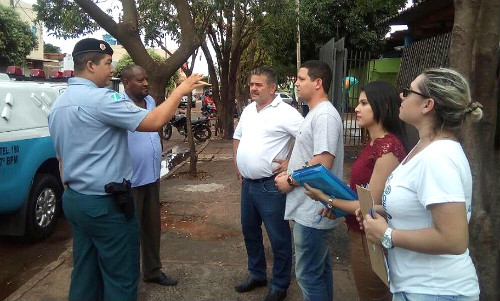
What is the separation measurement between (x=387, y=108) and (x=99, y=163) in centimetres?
170

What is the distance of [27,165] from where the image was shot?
4.89 m

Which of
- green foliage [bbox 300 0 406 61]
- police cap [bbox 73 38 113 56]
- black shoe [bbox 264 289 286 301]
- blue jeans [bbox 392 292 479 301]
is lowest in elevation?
black shoe [bbox 264 289 286 301]

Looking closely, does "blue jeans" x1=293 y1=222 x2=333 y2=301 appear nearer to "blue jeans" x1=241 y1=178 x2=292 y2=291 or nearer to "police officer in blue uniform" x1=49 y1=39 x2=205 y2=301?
"blue jeans" x1=241 y1=178 x2=292 y2=291

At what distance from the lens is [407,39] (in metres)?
10.8

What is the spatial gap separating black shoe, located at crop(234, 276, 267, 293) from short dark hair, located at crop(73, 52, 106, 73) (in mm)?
2165

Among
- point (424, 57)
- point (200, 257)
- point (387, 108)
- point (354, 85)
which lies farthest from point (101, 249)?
point (354, 85)

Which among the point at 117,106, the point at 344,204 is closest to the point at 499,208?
the point at 344,204

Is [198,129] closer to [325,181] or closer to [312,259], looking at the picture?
[312,259]

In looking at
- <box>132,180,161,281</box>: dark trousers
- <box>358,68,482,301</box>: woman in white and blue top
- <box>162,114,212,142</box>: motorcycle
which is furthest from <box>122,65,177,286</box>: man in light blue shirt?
<box>162,114,212,142</box>: motorcycle

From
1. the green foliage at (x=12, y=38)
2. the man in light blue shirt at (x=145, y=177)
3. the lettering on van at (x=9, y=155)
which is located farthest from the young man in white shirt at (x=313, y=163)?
the green foliage at (x=12, y=38)

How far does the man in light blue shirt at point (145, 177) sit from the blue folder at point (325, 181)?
1.64 m

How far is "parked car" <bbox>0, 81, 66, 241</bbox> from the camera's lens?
4.61 meters

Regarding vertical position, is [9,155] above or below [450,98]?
below

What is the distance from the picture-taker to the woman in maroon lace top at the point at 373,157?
2.28 metres
